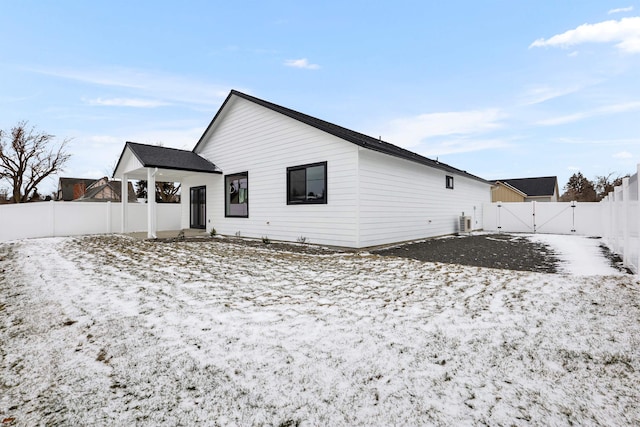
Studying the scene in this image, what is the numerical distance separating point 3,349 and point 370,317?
11.5 feet

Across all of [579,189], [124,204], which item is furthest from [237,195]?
[579,189]

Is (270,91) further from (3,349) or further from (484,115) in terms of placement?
(3,349)

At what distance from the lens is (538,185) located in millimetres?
31938

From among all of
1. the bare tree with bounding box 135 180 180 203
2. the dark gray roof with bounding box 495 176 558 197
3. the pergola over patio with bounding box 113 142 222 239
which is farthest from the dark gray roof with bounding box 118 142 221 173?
the dark gray roof with bounding box 495 176 558 197

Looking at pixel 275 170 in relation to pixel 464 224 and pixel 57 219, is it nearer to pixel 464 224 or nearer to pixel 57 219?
pixel 464 224

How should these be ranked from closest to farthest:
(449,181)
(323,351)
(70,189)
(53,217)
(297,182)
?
(323,351) < (297,182) < (53,217) < (449,181) < (70,189)

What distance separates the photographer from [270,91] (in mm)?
17609

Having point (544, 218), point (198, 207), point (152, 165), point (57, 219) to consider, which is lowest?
point (544, 218)

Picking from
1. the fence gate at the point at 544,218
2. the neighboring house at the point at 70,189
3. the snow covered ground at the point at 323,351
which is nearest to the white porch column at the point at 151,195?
the snow covered ground at the point at 323,351

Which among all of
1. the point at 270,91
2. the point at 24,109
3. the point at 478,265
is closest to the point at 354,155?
the point at 478,265

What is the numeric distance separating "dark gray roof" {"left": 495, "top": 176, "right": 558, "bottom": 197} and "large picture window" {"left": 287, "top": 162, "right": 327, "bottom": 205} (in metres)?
29.7

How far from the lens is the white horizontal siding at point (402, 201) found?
8484 mm

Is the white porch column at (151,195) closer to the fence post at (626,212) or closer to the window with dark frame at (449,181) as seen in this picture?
the window with dark frame at (449,181)

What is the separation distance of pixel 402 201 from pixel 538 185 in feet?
98.7
